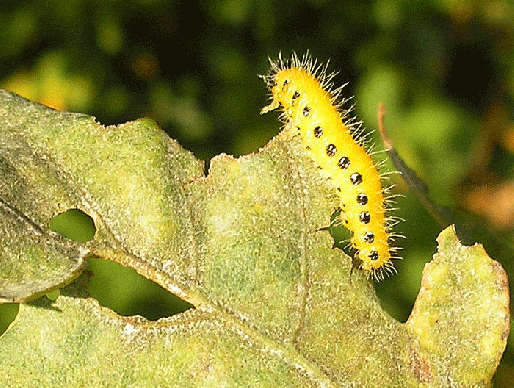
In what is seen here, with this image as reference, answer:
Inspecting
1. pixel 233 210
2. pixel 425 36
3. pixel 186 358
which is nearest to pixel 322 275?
pixel 233 210

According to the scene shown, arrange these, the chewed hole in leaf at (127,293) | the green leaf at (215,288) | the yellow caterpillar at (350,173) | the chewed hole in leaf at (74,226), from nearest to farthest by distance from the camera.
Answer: the green leaf at (215,288), the yellow caterpillar at (350,173), the chewed hole in leaf at (74,226), the chewed hole in leaf at (127,293)

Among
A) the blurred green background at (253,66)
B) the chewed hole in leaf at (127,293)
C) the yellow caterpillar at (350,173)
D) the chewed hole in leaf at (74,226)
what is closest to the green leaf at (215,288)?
the yellow caterpillar at (350,173)

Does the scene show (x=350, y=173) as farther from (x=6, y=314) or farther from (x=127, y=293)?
(x=6, y=314)

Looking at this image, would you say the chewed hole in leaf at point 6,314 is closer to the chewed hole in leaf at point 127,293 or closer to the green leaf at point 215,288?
the chewed hole in leaf at point 127,293

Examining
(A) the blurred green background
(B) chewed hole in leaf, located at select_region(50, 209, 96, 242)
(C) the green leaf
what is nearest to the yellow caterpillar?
(C) the green leaf

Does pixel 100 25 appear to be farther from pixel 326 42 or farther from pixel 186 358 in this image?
pixel 186 358

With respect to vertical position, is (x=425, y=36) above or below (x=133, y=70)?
above

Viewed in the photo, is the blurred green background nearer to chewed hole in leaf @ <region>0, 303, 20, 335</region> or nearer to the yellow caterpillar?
chewed hole in leaf @ <region>0, 303, 20, 335</region>
